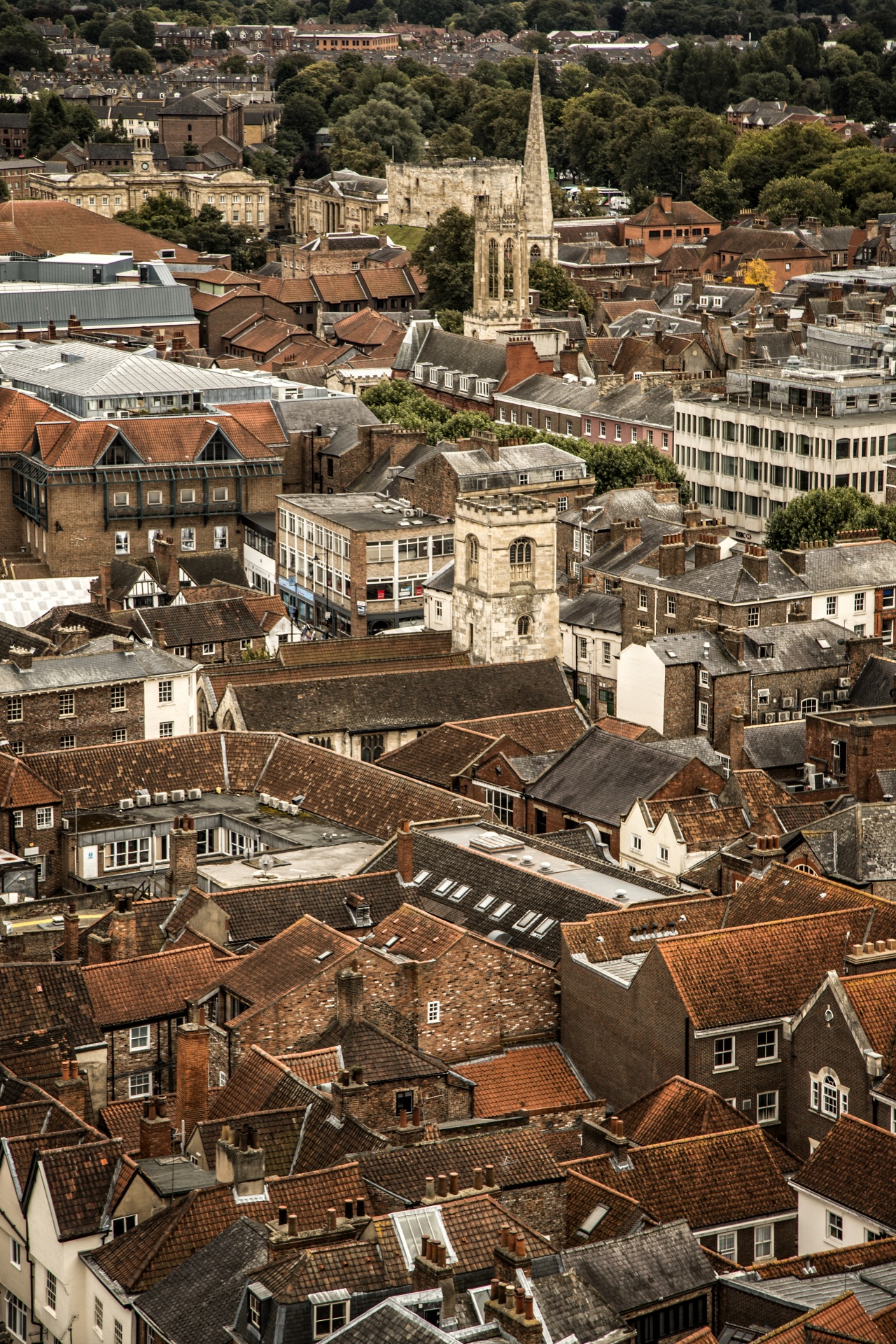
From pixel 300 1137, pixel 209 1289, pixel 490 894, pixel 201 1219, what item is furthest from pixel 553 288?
pixel 209 1289

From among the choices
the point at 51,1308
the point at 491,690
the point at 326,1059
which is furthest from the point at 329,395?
the point at 51,1308

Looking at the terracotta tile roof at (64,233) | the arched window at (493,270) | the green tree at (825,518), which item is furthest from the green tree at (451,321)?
the green tree at (825,518)

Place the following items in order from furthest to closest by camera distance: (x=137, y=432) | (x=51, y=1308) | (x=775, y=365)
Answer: (x=775, y=365) < (x=137, y=432) < (x=51, y=1308)

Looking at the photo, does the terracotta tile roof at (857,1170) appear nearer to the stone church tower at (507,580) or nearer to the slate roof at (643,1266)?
the slate roof at (643,1266)

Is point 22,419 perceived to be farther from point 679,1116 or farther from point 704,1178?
point 704,1178

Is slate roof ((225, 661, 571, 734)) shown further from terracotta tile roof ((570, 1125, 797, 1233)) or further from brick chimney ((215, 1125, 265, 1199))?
brick chimney ((215, 1125, 265, 1199))

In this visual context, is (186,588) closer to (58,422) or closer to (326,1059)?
(58,422)

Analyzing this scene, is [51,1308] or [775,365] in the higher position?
[775,365]
